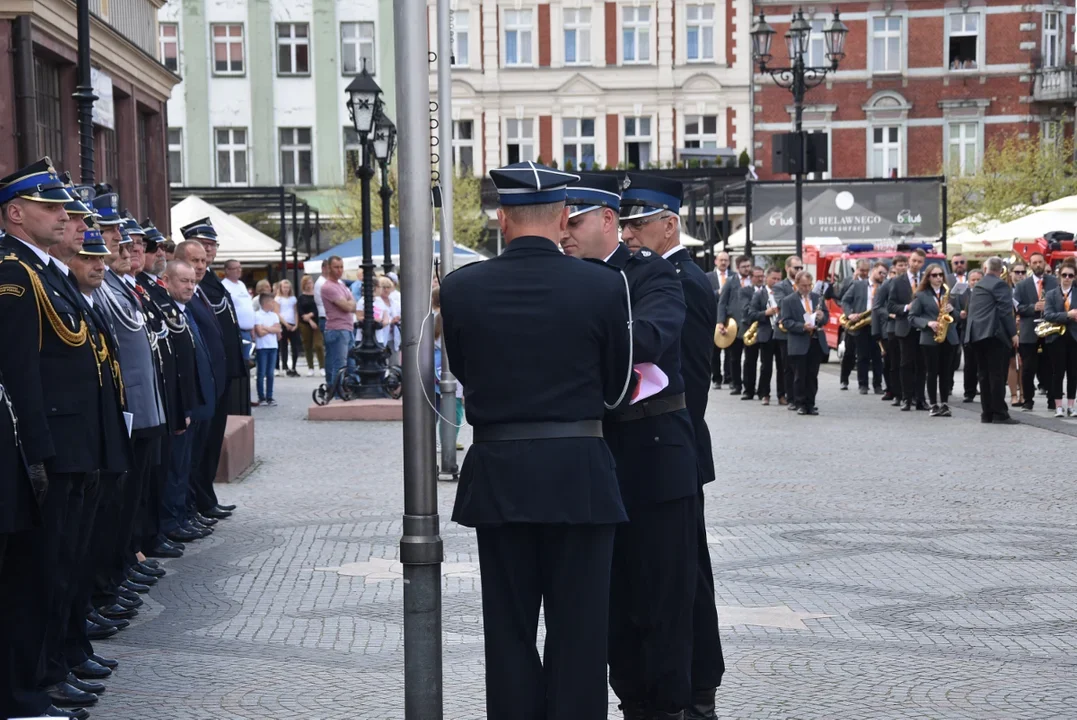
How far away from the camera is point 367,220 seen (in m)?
21.2

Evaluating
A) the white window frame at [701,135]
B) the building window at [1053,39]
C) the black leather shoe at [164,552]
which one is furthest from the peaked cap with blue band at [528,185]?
the building window at [1053,39]

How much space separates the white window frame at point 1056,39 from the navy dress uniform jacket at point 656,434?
55304 millimetres

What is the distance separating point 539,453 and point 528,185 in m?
0.83

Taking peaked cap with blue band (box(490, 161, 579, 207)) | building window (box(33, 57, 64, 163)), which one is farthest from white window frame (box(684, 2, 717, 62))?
peaked cap with blue band (box(490, 161, 579, 207))

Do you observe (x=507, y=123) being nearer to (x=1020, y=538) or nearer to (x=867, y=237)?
(x=867, y=237)

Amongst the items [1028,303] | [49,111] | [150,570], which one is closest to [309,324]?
[49,111]

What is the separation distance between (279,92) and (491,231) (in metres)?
8.84

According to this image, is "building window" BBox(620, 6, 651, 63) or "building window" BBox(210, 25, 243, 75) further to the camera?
"building window" BBox(620, 6, 651, 63)

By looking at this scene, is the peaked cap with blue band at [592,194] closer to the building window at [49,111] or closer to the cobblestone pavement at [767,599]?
the cobblestone pavement at [767,599]

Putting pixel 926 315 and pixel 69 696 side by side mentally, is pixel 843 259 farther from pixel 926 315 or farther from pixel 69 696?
pixel 69 696

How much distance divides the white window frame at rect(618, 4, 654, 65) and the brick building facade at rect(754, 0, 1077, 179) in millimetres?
3925

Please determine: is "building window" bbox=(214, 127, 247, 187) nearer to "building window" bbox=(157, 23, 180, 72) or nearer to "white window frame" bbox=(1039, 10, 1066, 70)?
"building window" bbox=(157, 23, 180, 72)

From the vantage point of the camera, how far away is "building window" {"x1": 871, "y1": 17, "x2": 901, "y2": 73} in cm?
5784

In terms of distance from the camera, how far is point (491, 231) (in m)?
57.9
